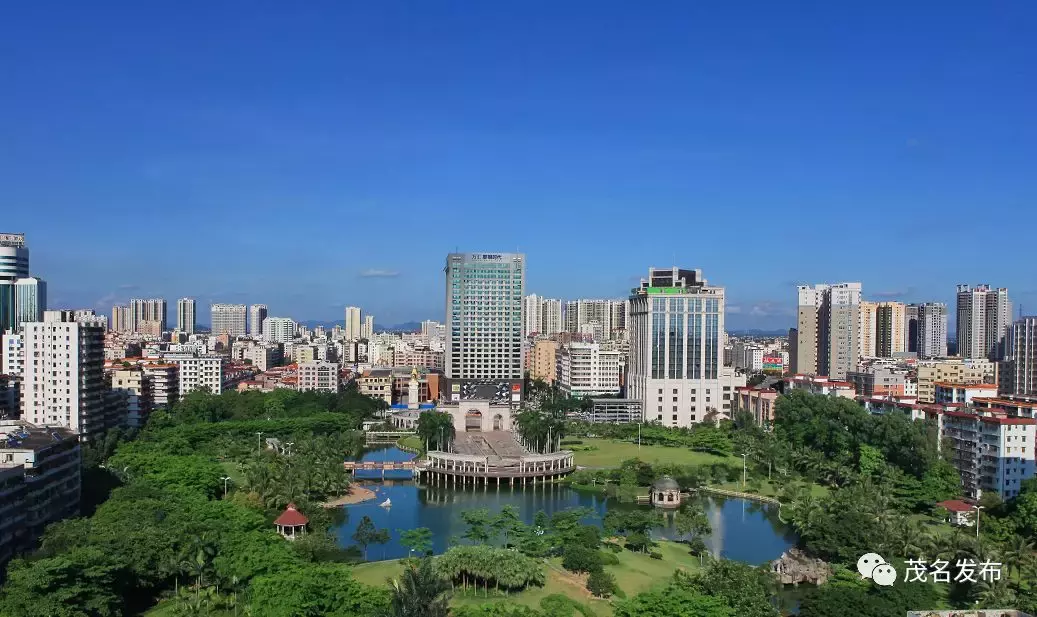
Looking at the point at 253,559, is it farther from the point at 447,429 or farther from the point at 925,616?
the point at 447,429

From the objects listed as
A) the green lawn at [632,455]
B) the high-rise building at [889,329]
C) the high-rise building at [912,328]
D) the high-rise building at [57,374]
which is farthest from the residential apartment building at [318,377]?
the high-rise building at [912,328]

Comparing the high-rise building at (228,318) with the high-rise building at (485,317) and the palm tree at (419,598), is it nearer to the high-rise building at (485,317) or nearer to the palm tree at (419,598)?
the high-rise building at (485,317)

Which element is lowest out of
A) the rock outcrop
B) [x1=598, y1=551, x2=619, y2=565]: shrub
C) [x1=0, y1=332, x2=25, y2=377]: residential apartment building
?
the rock outcrop

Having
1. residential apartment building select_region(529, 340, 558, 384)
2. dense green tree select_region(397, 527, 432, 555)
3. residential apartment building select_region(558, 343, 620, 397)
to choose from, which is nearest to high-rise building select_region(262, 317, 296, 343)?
residential apartment building select_region(529, 340, 558, 384)

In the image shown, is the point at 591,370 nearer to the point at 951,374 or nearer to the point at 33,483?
the point at 951,374

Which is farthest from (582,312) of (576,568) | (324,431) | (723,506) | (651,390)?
(576,568)

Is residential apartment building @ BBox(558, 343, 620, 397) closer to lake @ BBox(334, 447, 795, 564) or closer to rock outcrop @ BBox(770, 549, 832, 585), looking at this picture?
lake @ BBox(334, 447, 795, 564)

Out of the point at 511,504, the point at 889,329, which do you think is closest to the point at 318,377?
the point at 511,504
